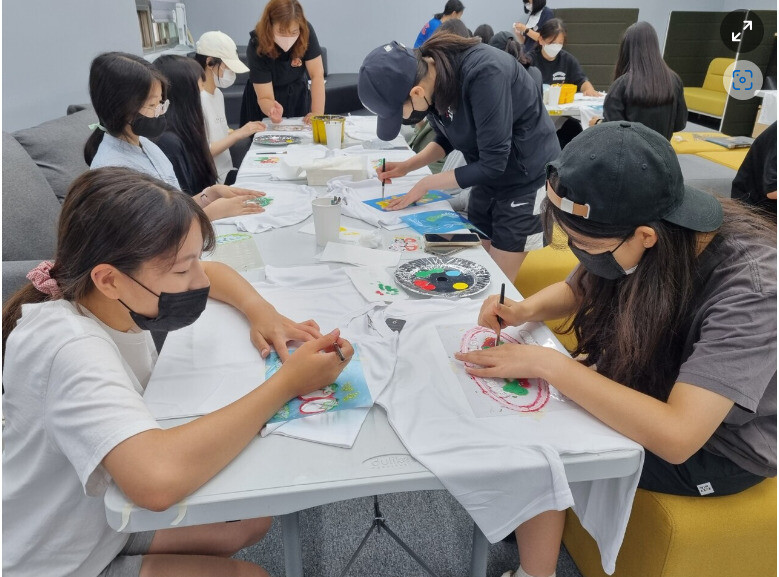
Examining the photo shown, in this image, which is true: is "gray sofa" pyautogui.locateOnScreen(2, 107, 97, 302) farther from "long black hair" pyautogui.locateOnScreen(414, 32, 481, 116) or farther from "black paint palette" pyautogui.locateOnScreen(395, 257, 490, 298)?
"long black hair" pyautogui.locateOnScreen(414, 32, 481, 116)

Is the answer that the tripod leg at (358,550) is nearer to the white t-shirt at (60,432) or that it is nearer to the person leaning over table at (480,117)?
the white t-shirt at (60,432)

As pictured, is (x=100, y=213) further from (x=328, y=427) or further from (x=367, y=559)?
(x=367, y=559)

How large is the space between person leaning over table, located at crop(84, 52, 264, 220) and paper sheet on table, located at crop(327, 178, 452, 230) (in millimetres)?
331

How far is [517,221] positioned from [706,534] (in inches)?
Answer: 48.7

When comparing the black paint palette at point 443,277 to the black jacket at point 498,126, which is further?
the black jacket at point 498,126

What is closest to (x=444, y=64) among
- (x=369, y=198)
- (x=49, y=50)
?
(x=369, y=198)

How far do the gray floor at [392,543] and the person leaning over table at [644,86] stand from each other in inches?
103

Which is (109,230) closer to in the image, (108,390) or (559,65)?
(108,390)

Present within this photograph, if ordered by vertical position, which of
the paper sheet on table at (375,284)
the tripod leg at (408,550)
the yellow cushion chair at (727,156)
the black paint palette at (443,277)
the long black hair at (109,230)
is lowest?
the tripod leg at (408,550)

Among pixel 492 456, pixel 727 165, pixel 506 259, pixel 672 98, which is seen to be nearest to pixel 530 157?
pixel 506 259

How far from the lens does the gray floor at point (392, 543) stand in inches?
58.1

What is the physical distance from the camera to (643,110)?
3.20 metres

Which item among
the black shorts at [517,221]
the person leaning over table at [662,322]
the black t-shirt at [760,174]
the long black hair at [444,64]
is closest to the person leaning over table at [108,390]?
the person leaning over table at [662,322]

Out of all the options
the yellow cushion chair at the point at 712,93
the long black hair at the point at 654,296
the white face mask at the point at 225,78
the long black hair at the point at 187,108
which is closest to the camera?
the long black hair at the point at 654,296
